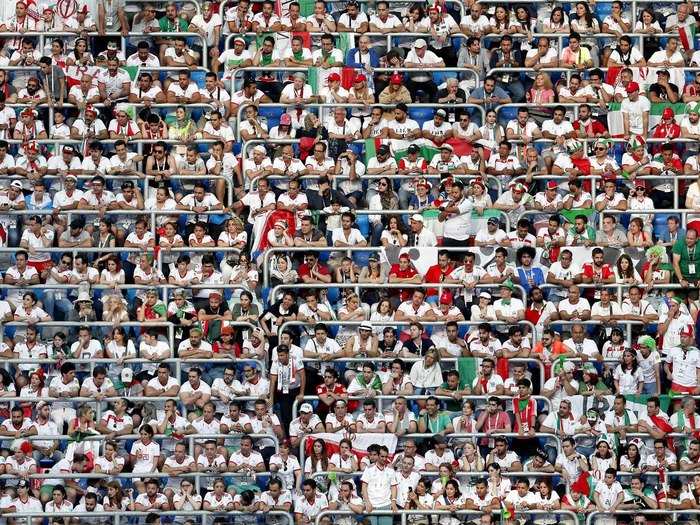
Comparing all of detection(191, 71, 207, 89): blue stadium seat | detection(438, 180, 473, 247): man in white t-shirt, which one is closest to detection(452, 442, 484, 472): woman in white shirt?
detection(438, 180, 473, 247): man in white t-shirt

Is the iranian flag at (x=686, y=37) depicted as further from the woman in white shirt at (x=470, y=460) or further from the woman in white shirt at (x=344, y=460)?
the woman in white shirt at (x=344, y=460)

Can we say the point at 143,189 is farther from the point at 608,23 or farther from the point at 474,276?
the point at 608,23

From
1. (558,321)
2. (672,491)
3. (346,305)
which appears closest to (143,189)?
(346,305)

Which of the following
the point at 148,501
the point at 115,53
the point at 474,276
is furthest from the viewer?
the point at 115,53

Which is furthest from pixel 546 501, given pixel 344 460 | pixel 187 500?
pixel 187 500

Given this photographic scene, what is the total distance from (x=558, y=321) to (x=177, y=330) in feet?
16.8

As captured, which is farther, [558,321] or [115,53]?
[115,53]

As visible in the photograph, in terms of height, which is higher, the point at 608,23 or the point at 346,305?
the point at 608,23

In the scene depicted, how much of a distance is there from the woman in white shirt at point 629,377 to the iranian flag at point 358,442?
3.13 metres

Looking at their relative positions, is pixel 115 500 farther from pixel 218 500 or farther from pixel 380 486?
pixel 380 486

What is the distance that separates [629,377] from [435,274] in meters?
2.95

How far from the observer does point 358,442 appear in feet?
87.4

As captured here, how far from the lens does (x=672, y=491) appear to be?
26469 mm

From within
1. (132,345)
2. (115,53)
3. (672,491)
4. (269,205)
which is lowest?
(672,491)
